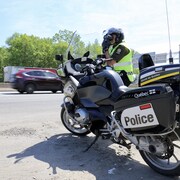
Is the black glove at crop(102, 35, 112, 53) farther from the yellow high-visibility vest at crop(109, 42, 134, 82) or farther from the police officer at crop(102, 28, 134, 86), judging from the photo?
the yellow high-visibility vest at crop(109, 42, 134, 82)

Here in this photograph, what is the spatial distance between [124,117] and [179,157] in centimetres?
89

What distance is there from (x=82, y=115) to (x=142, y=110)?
1674mm

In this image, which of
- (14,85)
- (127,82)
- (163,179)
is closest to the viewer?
(163,179)

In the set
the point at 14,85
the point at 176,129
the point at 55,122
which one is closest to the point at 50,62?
the point at 14,85

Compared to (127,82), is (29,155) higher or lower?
lower

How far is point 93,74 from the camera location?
16.9 ft

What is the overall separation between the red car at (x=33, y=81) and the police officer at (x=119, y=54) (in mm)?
13447

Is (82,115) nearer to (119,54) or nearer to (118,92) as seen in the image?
(118,92)

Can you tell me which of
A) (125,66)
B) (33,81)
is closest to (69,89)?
(125,66)

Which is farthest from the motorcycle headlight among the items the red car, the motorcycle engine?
the red car

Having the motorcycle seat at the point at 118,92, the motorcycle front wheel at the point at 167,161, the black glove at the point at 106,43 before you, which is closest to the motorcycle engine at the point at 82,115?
the motorcycle seat at the point at 118,92

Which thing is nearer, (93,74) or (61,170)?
(61,170)

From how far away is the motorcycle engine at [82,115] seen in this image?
16.8 feet

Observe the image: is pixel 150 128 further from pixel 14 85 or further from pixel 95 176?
pixel 14 85
